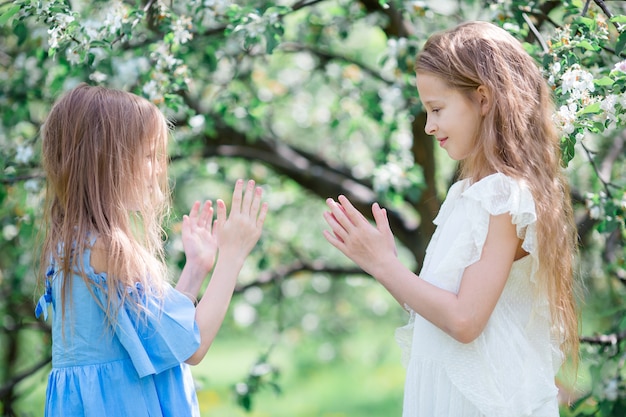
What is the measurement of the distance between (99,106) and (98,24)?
575mm

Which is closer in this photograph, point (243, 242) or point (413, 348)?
point (413, 348)

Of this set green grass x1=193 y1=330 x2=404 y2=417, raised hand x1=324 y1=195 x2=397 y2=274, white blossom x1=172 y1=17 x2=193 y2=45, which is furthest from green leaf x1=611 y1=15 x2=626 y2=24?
green grass x1=193 y1=330 x2=404 y2=417

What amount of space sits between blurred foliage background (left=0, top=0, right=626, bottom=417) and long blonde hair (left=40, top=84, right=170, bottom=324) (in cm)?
23

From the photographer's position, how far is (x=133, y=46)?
2840 mm

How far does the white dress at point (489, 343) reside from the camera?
1.73 metres

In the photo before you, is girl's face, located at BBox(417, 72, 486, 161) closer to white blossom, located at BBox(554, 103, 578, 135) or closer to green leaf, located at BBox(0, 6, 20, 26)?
white blossom, located at BBox(554, 103, 578, 135)

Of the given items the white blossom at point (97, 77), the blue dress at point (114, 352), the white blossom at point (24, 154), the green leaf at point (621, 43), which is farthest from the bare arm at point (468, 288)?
the white blossom at point (24, 154)

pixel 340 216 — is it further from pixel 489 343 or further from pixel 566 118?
pixel 566 118

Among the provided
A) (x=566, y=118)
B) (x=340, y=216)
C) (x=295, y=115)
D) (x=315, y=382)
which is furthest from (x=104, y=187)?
(x=315, y=382)

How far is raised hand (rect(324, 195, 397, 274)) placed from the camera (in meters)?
1.81

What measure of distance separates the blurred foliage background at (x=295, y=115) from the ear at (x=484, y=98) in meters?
0.18

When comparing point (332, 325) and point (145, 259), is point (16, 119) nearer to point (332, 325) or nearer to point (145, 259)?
point (145, 259)

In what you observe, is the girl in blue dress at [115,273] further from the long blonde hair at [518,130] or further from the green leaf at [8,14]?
the long blonde hair at [518,130]

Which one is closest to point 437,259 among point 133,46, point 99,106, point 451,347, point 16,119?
point 451,347
